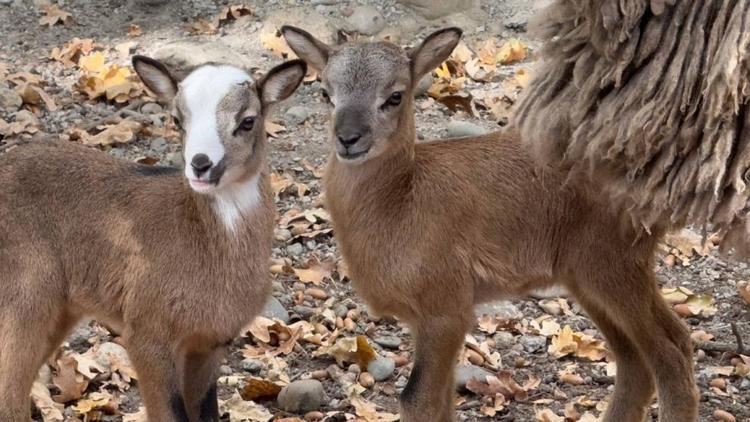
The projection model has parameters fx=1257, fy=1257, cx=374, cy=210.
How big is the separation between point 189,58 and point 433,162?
9.93 ft

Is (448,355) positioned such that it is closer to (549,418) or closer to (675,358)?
(549,418)

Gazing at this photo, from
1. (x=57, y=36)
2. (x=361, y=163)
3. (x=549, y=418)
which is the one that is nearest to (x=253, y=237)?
(x=361, y=163)

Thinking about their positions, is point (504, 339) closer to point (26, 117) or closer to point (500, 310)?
point (500, 310)

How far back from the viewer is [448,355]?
15.2 ft

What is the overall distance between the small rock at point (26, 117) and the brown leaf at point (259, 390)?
2668mm

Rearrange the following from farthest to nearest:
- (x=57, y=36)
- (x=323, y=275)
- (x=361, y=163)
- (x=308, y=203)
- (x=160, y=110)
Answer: (x=57, y=36) < (x=160, y=110) < (x=308, y=203) < (x=323, y=275) < (x=361, y=163)

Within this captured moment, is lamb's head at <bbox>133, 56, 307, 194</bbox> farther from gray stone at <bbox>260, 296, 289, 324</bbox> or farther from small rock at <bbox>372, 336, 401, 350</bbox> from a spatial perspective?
small rock at <bbox>372, 336, 401, 350</bbox>

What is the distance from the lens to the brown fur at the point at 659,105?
302cm

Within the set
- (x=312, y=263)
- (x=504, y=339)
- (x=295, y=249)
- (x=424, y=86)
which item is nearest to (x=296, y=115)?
(x=424, y=86)

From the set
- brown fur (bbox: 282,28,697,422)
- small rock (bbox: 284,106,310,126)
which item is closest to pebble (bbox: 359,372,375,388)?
brown fur (bbox: 282,28,697,422)

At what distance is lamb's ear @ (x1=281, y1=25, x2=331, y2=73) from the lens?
4934 millimetres

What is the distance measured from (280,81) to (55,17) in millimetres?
4068

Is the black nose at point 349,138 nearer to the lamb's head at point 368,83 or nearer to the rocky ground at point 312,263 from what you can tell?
the lamb's head at point 368,83

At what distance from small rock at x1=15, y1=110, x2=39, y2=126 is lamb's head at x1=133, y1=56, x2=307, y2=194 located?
99.5 inches
